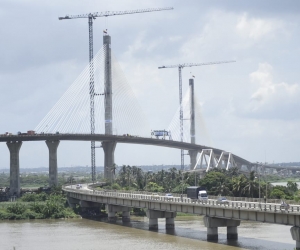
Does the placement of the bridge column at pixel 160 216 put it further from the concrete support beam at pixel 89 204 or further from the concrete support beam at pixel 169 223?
the concrete support beam at pixel 89 204

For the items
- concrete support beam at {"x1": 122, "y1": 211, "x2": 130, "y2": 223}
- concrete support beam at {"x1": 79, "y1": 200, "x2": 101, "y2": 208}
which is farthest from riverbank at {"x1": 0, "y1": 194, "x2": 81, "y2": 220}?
concrete support beam at {"x1": 122, "y1": 211, "x2": 130, "y2": 223}

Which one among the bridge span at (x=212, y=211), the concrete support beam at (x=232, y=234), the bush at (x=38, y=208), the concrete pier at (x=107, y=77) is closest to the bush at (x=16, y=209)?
the bush at (x=38, y=208)

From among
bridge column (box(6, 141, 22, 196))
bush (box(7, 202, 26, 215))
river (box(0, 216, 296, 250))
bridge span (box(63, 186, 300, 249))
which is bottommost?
river (box(0, 216, 296, 250))

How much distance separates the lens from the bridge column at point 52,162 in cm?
16101

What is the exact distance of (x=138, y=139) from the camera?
197m

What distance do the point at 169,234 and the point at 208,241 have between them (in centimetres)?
908

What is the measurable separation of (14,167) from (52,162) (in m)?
9.48

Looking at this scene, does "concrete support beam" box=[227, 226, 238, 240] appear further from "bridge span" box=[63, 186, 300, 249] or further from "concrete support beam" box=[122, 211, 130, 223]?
"concrete support beam" box=[122, 211, 130, 223]

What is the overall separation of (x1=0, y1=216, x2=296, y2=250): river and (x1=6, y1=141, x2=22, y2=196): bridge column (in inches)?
1934

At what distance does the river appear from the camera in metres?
73.8

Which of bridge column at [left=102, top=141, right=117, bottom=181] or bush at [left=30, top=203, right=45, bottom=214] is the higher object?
bridge column at [left=102, top=141, right=117, bottom=181]

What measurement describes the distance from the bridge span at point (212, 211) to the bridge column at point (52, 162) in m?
49.6

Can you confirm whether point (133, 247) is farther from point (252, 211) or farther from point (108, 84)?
point (108, 84)

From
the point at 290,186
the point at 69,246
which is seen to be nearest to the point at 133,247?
the point at 69,246
